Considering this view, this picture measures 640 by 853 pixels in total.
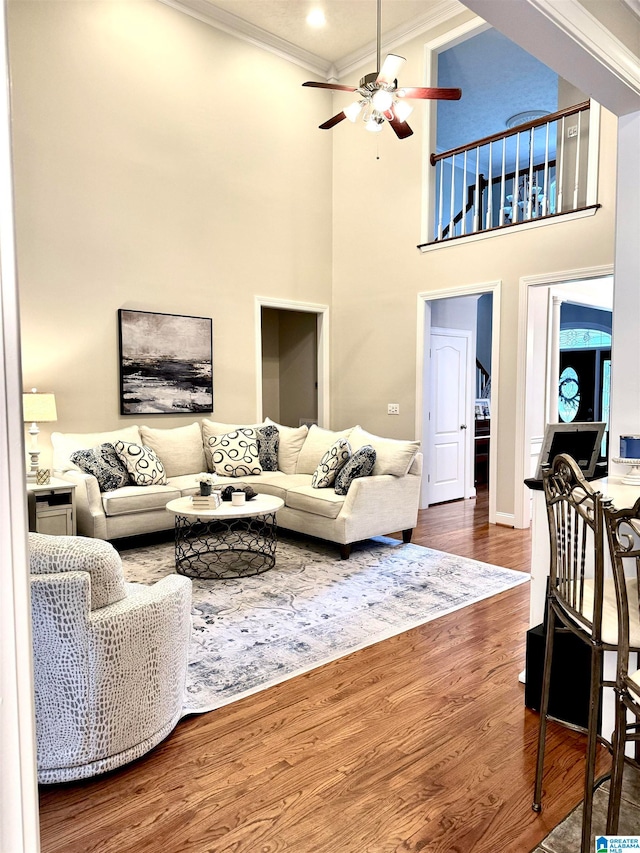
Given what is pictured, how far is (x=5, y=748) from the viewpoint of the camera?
35.7 inches

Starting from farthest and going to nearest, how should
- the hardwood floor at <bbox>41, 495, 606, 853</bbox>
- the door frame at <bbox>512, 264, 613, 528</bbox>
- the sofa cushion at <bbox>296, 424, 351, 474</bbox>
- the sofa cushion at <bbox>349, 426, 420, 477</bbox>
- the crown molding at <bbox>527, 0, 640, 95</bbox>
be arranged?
the sofa cushion at <bbox>296, 424, 351, 474</bbox>, the door frame at <bbox>512, 264, 613, 528</bbox>, the sofa cushion at <bbox>349, 426, 420, 477</bbox>, the crown molding at <bbox>527, 0, 640, 95</bbox>, the hardwood floor at <bbox>41, 495, 606, 853</bbox>

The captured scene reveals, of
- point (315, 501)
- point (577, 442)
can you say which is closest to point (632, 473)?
point (577, 442)

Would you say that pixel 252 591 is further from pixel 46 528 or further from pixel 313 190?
pixel 313 190

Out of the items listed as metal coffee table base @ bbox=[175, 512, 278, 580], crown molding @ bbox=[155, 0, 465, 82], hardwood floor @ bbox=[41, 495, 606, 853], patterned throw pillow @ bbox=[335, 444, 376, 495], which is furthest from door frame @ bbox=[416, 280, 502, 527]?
hardwood floor @ bbox=[41, 495, 606, 853]

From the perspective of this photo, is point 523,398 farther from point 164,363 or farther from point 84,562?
point 84,562

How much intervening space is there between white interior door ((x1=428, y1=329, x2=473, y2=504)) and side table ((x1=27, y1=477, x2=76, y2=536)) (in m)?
3.73

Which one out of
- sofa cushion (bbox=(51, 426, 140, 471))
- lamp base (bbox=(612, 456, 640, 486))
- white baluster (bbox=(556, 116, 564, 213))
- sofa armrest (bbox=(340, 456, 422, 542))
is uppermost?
white baluster (bbox=(556, 116, 564, 213))

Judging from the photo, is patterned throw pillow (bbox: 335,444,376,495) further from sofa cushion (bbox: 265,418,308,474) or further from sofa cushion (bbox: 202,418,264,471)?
sofa cushion (bbox: 202,418,264,471)

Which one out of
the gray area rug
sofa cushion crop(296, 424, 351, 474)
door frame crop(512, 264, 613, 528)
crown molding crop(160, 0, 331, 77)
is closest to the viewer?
the gray area rug

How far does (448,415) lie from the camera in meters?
6.64

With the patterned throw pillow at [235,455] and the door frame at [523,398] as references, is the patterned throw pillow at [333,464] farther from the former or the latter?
the door frame at [523,398]

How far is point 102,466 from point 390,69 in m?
3.65

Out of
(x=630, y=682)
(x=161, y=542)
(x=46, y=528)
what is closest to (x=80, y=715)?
(x=630, y=682)

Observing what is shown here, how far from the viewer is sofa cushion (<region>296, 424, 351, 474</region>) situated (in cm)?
560
